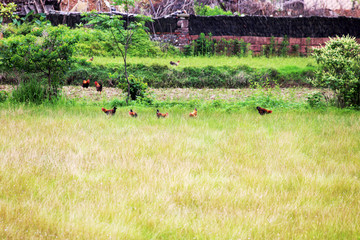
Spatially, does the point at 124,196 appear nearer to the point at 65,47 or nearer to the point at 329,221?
the point at 329,221

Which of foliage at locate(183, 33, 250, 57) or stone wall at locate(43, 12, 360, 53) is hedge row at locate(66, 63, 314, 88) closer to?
foliage at locate(183, 33, 250, 57)

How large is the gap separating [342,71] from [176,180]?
6.33 metres

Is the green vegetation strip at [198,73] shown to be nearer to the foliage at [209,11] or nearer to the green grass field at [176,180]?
the green grass field at [176,180]

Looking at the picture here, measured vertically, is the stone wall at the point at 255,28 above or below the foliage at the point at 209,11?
below

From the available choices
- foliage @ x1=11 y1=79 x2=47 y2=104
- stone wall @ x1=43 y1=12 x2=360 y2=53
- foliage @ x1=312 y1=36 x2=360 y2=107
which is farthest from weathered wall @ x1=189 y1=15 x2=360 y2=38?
foliage @ x1=11 y1=79 x2=47 y2=104

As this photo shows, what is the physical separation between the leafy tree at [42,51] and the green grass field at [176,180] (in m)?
2.13

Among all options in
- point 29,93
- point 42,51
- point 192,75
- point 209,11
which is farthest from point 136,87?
point 209,11

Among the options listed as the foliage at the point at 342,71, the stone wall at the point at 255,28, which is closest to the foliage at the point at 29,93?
the foliage at the point at 342,71

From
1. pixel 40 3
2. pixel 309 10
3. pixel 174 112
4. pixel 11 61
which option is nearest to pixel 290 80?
pixel 174 112

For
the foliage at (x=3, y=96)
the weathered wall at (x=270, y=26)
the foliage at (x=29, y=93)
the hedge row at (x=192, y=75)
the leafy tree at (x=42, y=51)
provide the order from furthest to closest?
the weathered wall at (x=270, y=26)
the hedge row at (x=192, y=75)
the foliage at (x=3, y=96)
the foliage at (x=29, y=93)
the leafy tree at (x=42, y=51)

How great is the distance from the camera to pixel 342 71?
8.16m

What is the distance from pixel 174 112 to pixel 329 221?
16.8 feet

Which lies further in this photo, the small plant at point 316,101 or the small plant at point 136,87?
the small plant at point 136,87

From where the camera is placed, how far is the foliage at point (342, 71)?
7763 millimetres
